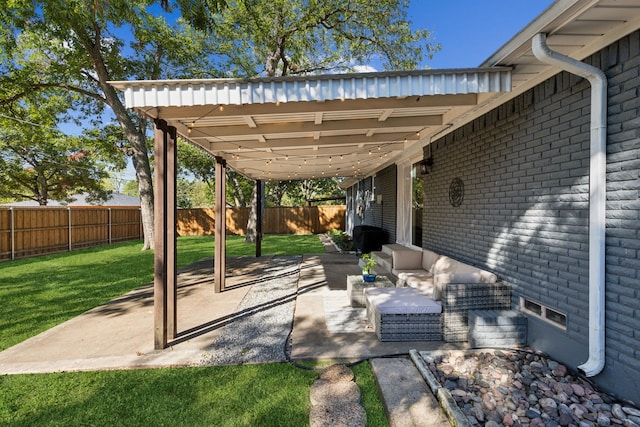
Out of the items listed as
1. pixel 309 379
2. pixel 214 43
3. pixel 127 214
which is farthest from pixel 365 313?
pixel 127 214

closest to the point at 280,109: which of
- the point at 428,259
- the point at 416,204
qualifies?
the point at 428,259

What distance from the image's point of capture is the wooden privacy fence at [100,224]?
10148 mm

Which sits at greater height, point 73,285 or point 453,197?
point 453,197

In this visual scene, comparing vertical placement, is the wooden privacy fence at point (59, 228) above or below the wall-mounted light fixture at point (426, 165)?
below

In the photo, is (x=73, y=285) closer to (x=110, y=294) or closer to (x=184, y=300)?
(x=110, y=294)

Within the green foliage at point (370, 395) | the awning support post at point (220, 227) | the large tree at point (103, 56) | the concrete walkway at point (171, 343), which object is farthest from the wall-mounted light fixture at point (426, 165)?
the large tree at point (103, 56)

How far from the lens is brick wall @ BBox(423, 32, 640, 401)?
2.21m

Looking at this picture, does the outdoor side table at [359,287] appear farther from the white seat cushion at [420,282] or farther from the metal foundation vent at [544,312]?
the metal foundation vent at [544,312]

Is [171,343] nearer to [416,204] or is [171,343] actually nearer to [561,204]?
[561,204]

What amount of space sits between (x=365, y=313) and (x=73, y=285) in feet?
20.5

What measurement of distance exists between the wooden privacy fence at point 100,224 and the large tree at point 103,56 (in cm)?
307

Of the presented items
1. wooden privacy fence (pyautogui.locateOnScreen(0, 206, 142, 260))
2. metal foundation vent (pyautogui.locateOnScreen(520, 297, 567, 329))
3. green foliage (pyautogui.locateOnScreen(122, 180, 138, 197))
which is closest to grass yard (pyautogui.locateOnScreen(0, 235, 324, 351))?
wooden privacy fence (pyautogui.locateOnScreen(0, 206, 142, 260))

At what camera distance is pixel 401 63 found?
12320mm

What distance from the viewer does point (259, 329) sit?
3861 mm
